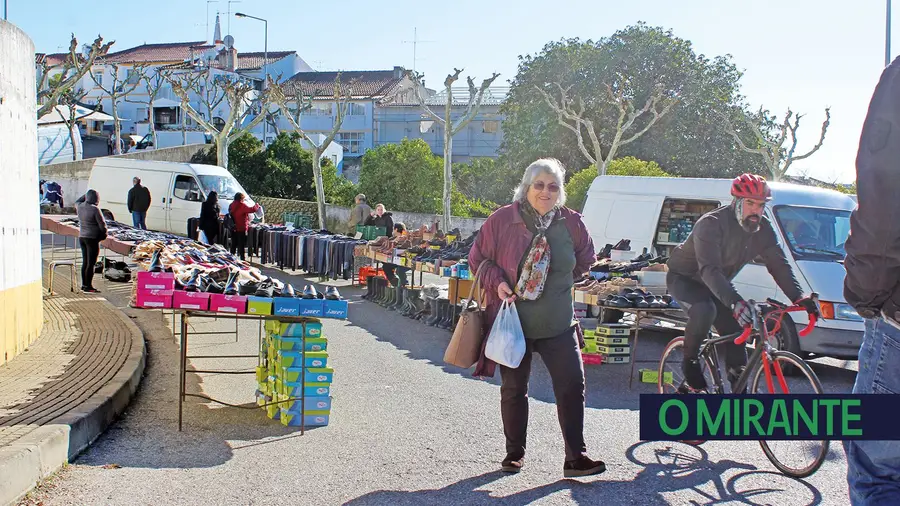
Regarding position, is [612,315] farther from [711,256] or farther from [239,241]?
[239,241]

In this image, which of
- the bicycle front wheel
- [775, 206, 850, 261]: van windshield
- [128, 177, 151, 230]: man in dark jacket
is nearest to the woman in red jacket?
[128, 177, 151, 230]: man in dark jacket

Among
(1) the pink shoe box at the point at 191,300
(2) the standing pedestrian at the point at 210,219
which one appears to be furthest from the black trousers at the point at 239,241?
(1) the pink shoe box at the point at 191,300

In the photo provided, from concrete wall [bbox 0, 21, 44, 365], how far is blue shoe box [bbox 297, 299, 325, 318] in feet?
10.8

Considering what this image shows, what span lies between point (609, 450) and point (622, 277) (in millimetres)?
4901

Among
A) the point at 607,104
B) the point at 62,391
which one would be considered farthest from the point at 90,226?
the point at 607,104

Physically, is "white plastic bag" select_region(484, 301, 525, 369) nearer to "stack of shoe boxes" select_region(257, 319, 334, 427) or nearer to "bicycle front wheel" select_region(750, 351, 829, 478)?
"bicycle front wheel" select_region(750, 351, 829, 478)

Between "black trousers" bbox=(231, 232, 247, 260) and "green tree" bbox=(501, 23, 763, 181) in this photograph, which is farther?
"green tree" bbox=(501, 23, 763, 181)

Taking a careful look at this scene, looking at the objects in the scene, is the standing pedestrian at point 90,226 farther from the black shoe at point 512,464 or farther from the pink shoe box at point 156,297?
the black shoe at point 512,464

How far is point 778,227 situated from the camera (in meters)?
11.9

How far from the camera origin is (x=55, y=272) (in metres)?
20.4

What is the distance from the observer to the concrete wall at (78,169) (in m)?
47.6

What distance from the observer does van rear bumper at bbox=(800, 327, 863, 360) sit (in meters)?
10.5

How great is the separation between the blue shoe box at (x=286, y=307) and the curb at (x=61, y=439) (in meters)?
1.46

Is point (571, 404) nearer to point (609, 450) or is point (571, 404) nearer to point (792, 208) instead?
point (609, 450)
